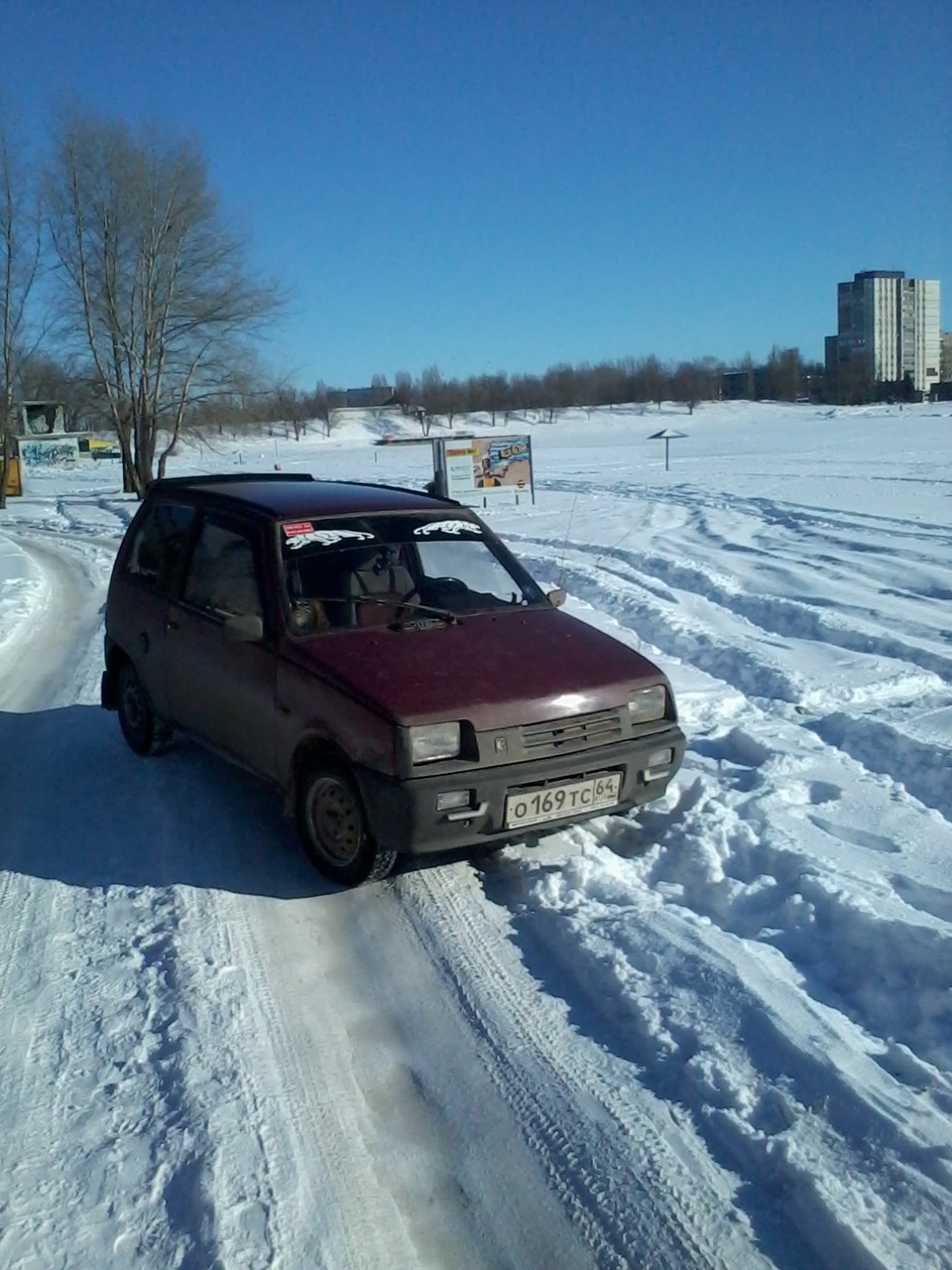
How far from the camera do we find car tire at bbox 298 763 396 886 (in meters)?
4.88

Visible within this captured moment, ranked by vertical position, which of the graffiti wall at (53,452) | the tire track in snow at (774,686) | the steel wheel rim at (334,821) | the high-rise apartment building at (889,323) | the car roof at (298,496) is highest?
the high-rise apartment building at (889,323)

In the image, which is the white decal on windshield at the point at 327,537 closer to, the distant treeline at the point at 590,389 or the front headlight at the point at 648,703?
the front headlight at the point at 648,703

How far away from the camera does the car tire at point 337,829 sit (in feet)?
16.0

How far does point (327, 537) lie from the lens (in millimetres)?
5867

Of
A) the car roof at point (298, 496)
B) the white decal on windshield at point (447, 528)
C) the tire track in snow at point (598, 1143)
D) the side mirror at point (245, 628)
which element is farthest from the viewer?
the white decal on windshield at point (447, 528)

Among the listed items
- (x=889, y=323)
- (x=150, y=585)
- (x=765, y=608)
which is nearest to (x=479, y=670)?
(x=150, y=585)

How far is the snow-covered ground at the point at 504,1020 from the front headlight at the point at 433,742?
716 millimetres

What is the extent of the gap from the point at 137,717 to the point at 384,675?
2.84 m

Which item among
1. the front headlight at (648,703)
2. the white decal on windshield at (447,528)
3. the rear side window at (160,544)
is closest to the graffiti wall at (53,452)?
the rear side window at (160,544)

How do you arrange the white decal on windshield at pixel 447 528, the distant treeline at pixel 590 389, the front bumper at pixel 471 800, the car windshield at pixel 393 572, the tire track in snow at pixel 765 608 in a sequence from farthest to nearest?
1. the distant treeline at pixel 590 389
2. the tire track in snow at pixel 765 608
3. the white decal on windshield at pixel 447 528
4. the car windshield at pixel 393 572
5. the front bumper at pixel 471 800

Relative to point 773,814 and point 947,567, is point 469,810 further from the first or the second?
point 947,567

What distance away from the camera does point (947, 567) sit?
548 inches

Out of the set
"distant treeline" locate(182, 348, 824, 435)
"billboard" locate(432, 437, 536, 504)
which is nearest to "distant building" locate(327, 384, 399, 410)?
"distant treeline" locate(182, 348, 824, 435)

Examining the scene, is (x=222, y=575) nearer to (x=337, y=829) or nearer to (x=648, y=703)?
(x=337, y=829)
